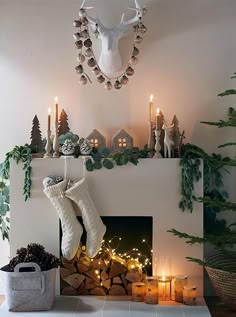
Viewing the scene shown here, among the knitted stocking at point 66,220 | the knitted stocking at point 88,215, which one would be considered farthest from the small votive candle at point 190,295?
the knitted stocking at point 66,220

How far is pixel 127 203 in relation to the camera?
10.4 feet

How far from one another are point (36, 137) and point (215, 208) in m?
1.33

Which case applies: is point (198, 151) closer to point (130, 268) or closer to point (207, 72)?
point (207, 72)

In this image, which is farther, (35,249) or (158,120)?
(158,120)

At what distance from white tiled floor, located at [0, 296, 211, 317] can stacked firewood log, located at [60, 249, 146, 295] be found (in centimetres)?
11

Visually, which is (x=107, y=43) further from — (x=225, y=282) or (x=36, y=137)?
(x=225, y=282)

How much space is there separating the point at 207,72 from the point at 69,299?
1.83m

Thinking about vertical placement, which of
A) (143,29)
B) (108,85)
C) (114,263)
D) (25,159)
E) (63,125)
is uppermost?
(143,29)

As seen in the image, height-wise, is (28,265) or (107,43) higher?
(107,43)

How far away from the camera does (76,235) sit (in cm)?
309

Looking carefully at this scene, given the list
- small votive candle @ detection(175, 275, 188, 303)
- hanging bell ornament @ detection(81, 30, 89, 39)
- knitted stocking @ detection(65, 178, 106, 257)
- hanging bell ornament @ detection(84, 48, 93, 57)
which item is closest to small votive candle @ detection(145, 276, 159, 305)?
small votive candle @ detection(175, 275, 188, 303)

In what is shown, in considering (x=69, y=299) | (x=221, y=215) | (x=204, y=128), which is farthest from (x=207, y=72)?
(x=69, y=299)

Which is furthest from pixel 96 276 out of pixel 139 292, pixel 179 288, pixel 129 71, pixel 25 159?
pixel 129 71

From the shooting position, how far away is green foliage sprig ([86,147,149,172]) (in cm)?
310
